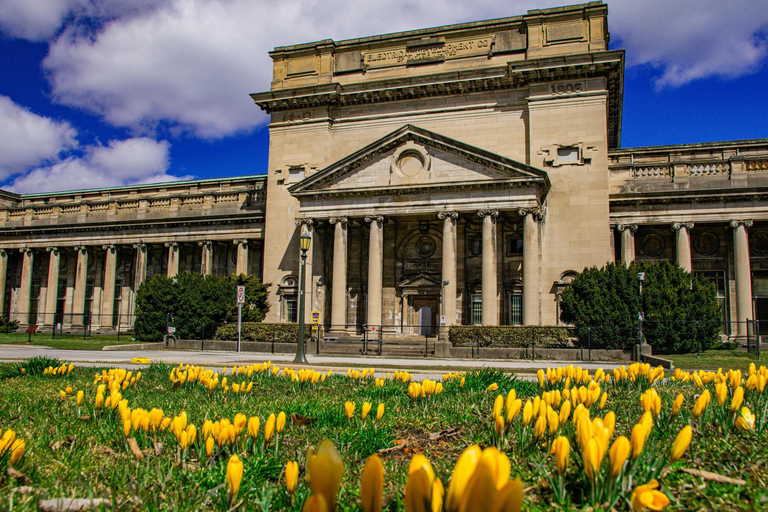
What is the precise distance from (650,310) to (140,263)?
43038 mm

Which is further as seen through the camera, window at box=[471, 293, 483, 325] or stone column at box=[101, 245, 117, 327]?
stone column at box=[101, 245, 117, 327]

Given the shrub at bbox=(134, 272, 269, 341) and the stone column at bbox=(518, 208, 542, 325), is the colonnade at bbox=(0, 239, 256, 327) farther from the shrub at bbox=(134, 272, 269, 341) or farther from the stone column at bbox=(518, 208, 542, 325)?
the stone column at bbox=(518, 208, 542, 325)

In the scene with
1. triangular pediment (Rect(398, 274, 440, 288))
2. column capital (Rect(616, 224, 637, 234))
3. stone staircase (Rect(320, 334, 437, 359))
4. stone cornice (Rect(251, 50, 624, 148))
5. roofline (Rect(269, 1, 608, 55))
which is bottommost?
stone staircase (Rect(320, 334, 437, 359))

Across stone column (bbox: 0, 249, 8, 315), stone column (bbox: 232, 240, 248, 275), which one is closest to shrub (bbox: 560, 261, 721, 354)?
stone column (bbox: 232, 240, 248, 275)

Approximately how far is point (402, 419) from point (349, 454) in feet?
5.11

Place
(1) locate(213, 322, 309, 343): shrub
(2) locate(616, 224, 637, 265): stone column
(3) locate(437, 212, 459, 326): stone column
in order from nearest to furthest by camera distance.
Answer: (1) locate(213, 322, 309, 343): shrub < (3) locate(437, 212, 459, 326): stone column < (2) locate(616, 224, 637, 265): stone column

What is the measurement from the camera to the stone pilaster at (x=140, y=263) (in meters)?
52.2

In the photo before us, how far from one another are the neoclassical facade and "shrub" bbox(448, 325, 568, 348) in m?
2.54

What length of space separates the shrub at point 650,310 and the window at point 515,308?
8.62 meters

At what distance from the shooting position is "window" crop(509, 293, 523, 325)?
3944 cm

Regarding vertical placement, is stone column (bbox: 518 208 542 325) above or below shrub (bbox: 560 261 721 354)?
above

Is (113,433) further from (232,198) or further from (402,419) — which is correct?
(232,198)

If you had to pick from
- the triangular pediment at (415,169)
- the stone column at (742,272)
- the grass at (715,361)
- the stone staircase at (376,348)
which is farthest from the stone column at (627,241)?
the stone staircase at (376,348)

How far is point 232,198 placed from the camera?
51.8 metres
